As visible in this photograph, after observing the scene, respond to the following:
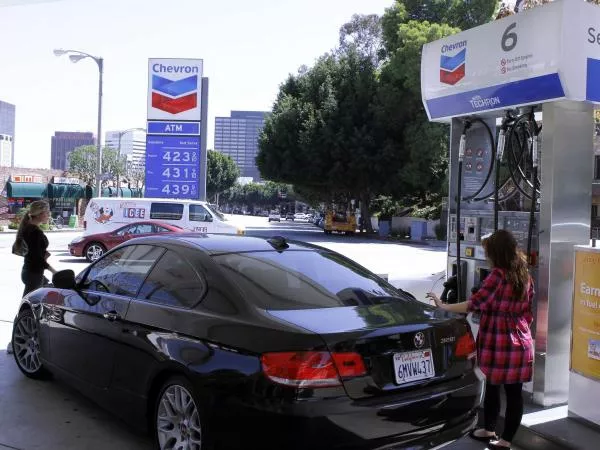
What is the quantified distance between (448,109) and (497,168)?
2.61ft

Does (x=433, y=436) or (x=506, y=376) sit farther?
(x=506, y=376)

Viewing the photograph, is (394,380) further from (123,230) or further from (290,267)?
(123,230)

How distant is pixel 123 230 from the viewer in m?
17.8

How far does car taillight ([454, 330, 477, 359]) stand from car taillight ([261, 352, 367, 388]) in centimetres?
90

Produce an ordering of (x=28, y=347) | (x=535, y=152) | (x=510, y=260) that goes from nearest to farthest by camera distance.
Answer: (x=510, y=260), (x=535, y=152), (x=28, y=347)

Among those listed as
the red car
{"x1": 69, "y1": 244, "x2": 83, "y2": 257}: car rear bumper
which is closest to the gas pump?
the red car

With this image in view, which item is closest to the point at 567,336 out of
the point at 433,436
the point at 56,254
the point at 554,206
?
the point at 554,206

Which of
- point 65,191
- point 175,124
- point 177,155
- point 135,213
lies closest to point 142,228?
point 177,155

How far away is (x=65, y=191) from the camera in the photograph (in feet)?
156

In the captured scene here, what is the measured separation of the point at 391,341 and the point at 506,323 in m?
1.23

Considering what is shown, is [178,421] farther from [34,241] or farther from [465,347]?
[34,241]

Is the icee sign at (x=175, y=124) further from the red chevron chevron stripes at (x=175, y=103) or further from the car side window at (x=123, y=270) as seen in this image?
the car side window at (x=123, y=270)

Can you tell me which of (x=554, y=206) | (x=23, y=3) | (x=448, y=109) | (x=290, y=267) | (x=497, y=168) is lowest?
(x=290, y=267)

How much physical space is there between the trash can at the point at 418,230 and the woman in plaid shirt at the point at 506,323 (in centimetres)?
3556
